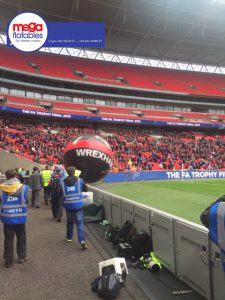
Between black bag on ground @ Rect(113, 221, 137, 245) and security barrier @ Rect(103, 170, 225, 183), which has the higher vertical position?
black bag on ground @ Rect(113, 221, 137, 245)

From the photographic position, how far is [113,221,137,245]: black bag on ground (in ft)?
20.6

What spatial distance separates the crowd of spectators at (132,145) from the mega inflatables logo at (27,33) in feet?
34.6

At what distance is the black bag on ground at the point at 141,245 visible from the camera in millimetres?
5695

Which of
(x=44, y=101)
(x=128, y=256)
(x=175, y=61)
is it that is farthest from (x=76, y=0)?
(x=128, y=256)

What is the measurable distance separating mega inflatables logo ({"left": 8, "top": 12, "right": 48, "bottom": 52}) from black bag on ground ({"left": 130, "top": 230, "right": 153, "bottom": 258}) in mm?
14353

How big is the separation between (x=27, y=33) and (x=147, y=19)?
23386mm

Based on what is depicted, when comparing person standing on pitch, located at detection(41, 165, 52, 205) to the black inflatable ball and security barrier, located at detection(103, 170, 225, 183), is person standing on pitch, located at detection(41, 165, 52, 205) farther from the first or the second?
security barrier, located at detection(103, 170, 225, 183)

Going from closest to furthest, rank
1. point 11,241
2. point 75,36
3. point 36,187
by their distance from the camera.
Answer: point 11,241
point 36,187
point 75,36

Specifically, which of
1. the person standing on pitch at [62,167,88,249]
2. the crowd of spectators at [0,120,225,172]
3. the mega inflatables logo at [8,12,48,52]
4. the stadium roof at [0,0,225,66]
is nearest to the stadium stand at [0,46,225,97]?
the stadium roof at [0,0,225,66]

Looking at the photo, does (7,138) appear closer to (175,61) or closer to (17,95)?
(17,95)

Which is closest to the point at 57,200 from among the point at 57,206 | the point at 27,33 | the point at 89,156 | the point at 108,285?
the point at 57,206

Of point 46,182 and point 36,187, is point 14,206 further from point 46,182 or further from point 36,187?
point 46,182

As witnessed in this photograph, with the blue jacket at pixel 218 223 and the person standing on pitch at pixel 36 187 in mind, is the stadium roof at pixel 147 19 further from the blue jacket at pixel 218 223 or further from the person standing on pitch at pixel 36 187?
the blue jacket at pixel 218 223

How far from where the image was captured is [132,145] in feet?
129
